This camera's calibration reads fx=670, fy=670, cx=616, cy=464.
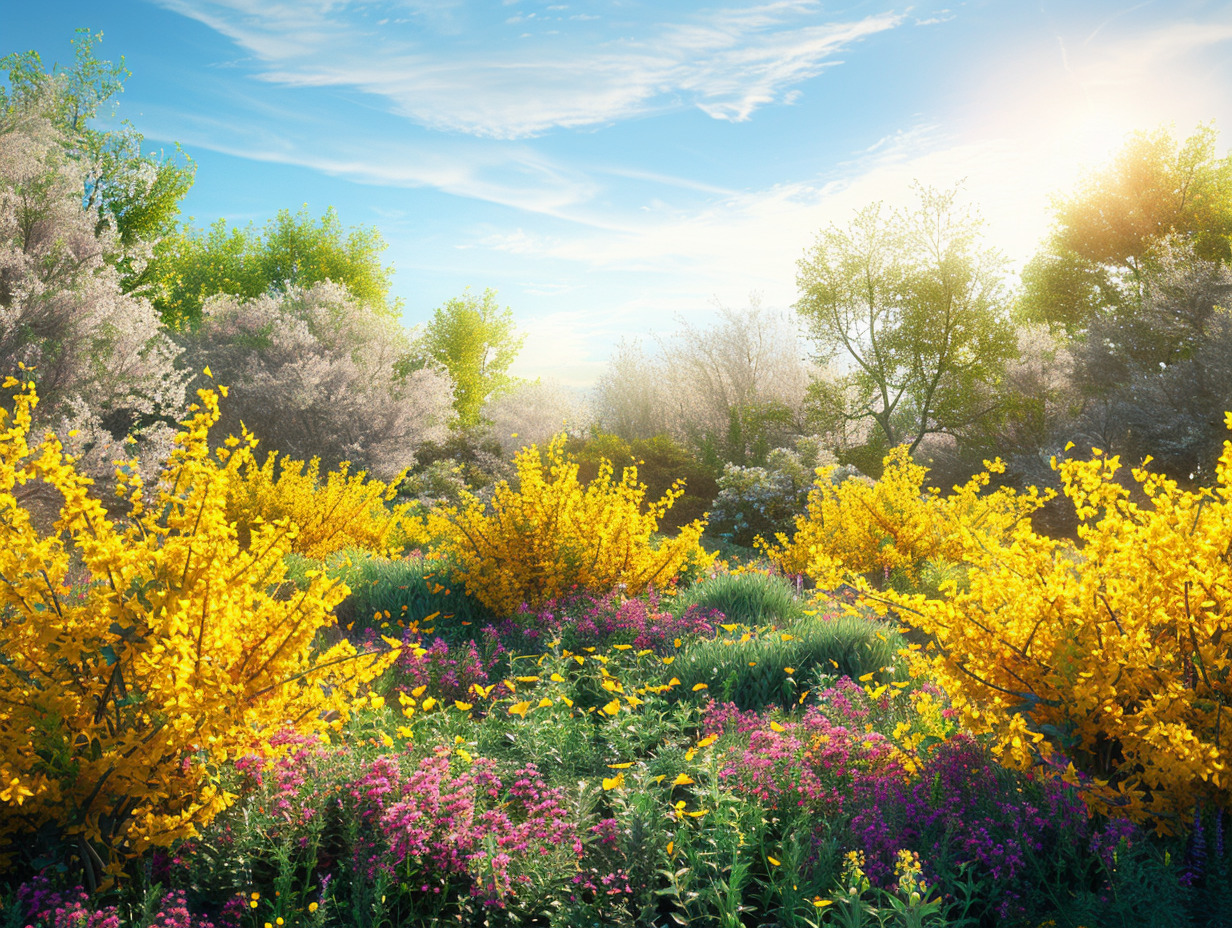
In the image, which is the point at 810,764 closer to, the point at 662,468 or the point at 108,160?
the point at 662,468

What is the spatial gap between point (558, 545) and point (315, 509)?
364cm

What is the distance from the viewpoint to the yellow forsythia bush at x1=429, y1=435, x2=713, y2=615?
5449 millimetres

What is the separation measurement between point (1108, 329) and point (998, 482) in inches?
189

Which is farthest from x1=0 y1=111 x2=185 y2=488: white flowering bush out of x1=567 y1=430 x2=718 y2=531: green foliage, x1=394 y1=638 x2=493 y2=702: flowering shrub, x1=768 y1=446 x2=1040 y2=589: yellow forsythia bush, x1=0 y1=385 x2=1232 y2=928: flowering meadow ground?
x1=768 y1=446 x2=1040 y2=589: yellow forsythia bush

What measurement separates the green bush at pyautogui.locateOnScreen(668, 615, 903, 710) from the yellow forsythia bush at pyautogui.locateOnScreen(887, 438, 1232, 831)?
1.17 m

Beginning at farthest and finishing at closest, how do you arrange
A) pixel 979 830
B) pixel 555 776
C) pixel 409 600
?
pixel 409 600, pixel 555 776, pixel 979 830

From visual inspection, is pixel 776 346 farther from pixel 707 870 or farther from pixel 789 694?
pixel 707 870

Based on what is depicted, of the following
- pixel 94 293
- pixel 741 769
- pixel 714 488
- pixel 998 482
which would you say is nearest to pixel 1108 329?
pixel 998 482

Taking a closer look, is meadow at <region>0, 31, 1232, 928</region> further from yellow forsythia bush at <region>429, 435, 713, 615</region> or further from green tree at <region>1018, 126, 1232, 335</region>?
green tree at <region>1018, 126, 1232, 335</region>

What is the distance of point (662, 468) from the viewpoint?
1448cm

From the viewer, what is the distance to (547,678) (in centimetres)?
395

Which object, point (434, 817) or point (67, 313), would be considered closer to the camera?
point (434, 817)

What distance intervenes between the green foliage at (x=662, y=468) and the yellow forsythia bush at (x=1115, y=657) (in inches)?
404

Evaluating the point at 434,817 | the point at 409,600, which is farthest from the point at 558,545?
the point at 434,817
